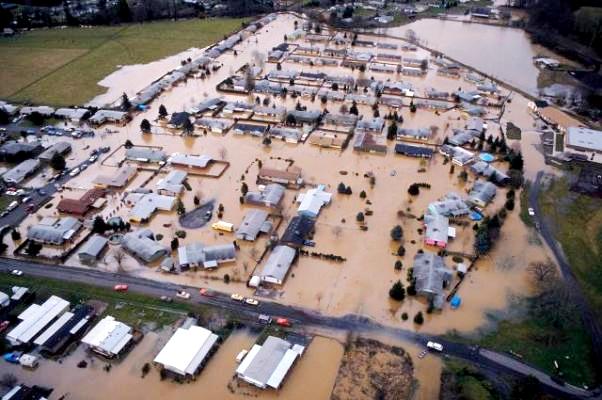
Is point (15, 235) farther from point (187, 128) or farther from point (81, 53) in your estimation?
point (81, 53)

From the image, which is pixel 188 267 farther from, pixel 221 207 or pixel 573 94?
pixel 573 94

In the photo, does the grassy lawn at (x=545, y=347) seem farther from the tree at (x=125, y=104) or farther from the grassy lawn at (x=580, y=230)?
the tree at (x=125, y=104)

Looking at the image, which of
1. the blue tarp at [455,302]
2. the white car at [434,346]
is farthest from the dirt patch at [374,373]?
the blue tarp at [455,302]

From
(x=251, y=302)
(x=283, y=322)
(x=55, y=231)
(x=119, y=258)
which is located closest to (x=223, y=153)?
(x=119, y=258)

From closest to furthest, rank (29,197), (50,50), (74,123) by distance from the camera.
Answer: (29,197)
(74,123)
(50,50)

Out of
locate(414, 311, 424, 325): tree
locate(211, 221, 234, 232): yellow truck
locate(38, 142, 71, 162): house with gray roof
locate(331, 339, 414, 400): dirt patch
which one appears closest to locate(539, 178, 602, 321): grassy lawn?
locate(414, 311, 424, 325): tree

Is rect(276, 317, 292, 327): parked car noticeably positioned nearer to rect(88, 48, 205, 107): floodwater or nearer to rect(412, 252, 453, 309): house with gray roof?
rect(412, 252, 453, 309): house with gray roof

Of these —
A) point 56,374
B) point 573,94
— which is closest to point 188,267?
point 56,374
